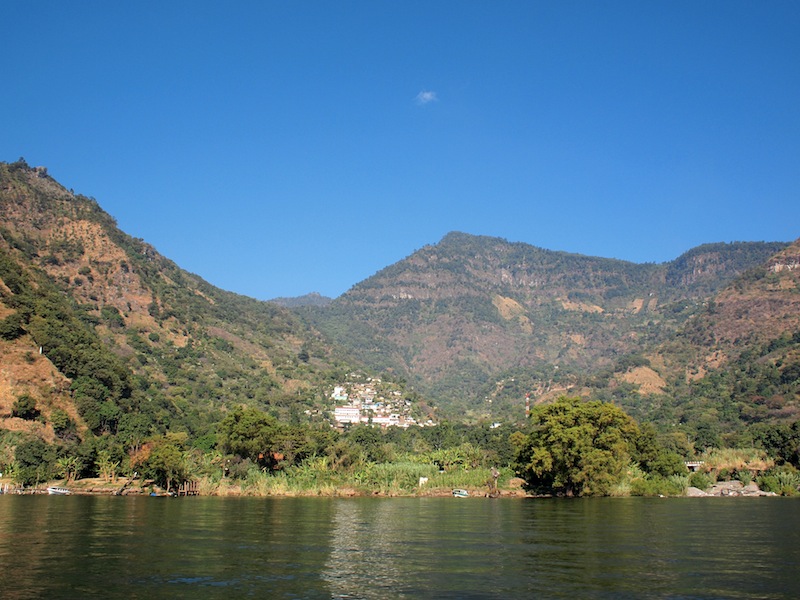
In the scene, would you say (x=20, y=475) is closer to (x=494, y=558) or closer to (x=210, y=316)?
(x=494, y=558)

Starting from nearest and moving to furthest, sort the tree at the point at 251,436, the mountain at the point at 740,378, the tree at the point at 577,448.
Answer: the tree at the point at 577,448
the tree at the point at 251,436
the mountain at the point at 740,378

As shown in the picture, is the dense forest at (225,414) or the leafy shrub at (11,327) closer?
the dense forest at (225,414)

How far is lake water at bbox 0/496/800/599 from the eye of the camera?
21.0 metres

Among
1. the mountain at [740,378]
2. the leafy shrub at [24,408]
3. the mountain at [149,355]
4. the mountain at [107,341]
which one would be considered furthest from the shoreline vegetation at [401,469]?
the mountain at [740,378]

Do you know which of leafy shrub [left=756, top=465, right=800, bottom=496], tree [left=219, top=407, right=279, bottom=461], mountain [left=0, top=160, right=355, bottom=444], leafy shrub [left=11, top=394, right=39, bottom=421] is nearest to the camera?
leafy shrub [left=756, top=465, right=800, bottom=496]

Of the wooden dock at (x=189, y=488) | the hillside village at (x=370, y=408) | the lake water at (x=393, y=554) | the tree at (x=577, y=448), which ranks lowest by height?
the wooden dock at (x=189, y=488)

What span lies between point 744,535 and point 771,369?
120 m

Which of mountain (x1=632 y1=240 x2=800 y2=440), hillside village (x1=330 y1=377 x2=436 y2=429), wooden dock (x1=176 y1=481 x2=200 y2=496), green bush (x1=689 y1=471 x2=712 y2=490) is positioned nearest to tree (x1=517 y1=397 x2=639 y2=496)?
green bush (x1=689 y1=471 x2=712 y2=490)

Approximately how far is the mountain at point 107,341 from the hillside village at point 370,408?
5495 mm

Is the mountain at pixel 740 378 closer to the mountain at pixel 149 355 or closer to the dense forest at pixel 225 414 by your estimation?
the mountain at pixel 149 355

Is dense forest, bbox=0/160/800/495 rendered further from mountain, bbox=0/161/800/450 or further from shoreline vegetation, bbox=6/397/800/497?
mountain, bbox=0/161/800/450

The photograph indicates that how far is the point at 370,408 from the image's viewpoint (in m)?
177

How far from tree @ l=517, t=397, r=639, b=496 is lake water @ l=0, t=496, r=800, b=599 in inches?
701

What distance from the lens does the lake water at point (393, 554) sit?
826 inches
